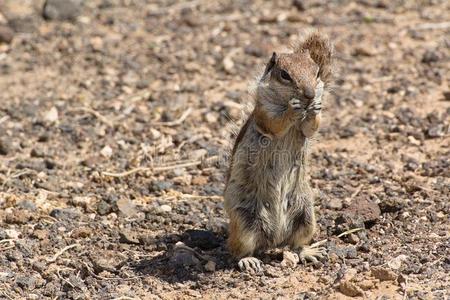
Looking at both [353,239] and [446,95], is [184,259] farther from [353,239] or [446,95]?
[446,95]

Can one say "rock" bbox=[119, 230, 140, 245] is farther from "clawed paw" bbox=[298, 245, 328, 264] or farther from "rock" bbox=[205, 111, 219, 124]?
"rock" bbox=[205, 111, 219, 124]

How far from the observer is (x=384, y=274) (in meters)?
5.70

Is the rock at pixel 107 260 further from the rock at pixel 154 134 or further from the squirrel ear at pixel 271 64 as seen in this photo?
the rock at pixel 154 134

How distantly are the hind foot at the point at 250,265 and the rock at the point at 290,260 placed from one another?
0.18 meters

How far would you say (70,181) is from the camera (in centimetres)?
785

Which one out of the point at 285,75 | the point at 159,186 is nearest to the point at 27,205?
the point at 159,186

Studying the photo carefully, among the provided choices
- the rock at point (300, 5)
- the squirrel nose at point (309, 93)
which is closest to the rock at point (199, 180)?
the squirrel nose at point (309, 93)

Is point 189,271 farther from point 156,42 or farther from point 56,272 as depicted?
point 156,42

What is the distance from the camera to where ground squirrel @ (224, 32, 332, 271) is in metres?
5.96

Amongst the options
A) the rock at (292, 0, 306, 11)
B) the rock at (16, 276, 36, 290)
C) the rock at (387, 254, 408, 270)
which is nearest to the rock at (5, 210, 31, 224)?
the rock at (16, 276, 36, 290)

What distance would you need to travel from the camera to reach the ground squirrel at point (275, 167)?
596 cm

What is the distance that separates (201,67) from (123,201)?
10.4 ft

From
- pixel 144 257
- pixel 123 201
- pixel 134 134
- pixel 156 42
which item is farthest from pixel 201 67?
pixel 144 257

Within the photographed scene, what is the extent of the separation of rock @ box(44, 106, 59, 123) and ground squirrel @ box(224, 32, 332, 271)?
3189mm
